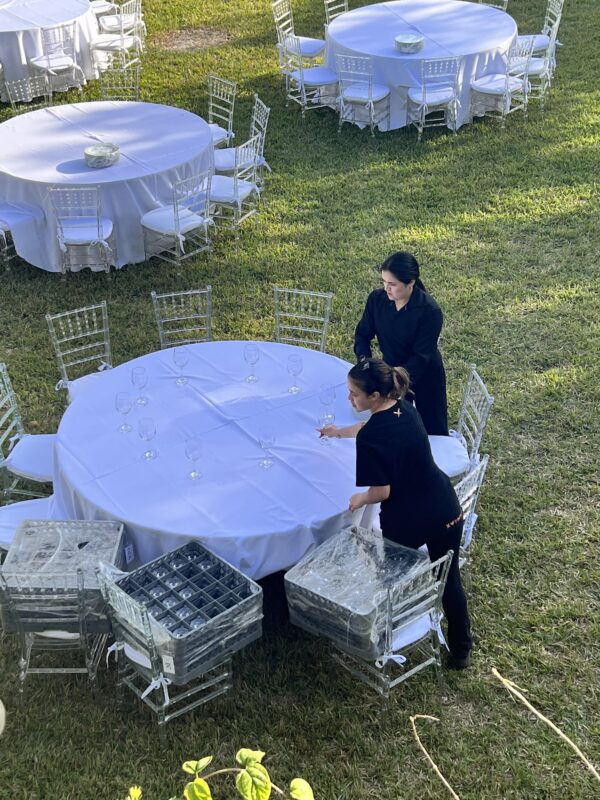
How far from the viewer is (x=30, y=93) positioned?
1214 cm

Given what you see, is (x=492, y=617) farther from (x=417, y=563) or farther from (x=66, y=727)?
(x=66, y=727)

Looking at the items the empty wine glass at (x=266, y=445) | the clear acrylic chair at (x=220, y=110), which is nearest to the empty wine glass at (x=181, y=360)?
the empty wine glass at (x=266, y=445)

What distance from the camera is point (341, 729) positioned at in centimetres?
521

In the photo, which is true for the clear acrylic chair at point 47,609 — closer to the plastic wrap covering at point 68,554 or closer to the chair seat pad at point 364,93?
the plastic wrap covering at point 68,554

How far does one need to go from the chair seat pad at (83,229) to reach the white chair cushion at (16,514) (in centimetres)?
390

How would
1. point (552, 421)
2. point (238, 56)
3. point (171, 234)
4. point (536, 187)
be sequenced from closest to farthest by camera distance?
point (552, 421)
point (171, 234)
point (536, 187)
point (238, 56)

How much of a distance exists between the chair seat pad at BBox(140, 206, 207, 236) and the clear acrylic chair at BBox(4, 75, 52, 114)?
3.56 metres

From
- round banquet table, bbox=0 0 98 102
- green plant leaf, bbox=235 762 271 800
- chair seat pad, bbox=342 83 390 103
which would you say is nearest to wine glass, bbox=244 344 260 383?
green plant leaf, bbox=235 762 271 800

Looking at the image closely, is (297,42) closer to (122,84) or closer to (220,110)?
(220,110)

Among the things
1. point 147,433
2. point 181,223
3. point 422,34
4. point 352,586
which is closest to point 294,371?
point 147,433

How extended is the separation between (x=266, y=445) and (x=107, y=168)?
5248mm

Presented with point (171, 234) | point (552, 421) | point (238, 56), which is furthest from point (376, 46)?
point (552, 421)

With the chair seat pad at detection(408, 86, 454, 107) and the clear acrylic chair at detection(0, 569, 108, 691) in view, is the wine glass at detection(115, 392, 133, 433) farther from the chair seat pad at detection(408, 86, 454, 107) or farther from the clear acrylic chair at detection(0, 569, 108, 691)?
the chair seat pad at detection(408, 86, 454, 107)

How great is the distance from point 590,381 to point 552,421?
68 cm
